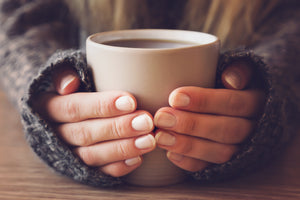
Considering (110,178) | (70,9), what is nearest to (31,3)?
(70,9)

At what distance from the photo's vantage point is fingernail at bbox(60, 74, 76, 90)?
1.37 feet

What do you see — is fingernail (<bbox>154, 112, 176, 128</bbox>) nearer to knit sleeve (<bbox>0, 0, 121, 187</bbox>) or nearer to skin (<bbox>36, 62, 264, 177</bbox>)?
skin (<bbox>36, 62, 264, 177</bbox>)

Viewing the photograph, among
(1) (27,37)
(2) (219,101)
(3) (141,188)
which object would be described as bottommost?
(3) (141,188)

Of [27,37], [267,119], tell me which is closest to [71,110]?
[267,119]

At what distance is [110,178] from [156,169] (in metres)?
0.06

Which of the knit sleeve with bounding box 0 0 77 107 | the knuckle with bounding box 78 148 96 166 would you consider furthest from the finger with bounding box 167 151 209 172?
the knit sleeve with bounding box 0 0 77 107

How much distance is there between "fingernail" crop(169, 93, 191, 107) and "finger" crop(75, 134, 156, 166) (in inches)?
2.0

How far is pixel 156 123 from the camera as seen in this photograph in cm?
37

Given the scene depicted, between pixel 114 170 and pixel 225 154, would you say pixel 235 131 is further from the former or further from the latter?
pixel 114 170

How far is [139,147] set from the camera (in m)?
0.38

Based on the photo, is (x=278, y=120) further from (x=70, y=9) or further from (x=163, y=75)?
(x=70, y=9)

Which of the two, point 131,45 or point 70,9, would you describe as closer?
point 131,45

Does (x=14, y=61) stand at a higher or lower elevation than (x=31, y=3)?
lower

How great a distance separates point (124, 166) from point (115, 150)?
2 centimetres
